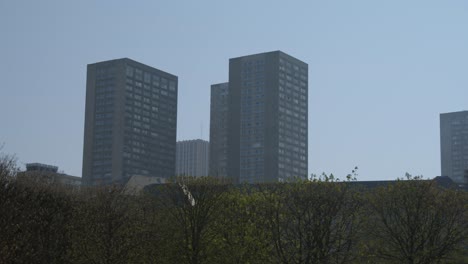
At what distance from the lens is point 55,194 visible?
67.2m

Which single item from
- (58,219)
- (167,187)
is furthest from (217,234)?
(58,219)

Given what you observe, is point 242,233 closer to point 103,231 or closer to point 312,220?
point 312,220

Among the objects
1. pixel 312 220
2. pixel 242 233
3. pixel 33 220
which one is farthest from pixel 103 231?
pixel 312 220

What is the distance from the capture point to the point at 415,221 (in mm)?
64875

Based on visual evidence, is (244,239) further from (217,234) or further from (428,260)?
(428,260)

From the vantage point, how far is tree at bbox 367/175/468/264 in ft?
212

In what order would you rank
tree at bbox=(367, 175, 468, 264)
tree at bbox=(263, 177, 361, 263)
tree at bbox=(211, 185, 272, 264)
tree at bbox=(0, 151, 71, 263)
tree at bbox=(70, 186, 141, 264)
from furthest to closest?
tree at bbox=(367, 175, 468, 264)
tree at bbox=(211, 185, 272, 264)
tree at bbox=(70, 186, 141, 264)
tree at bbox=(263, 177, 361, 263)
tree at bbox=(0, 151, 71, 263)

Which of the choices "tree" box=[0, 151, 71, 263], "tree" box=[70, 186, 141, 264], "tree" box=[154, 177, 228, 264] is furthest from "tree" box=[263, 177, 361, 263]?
"tree" box=[0, 151, 71, 263]

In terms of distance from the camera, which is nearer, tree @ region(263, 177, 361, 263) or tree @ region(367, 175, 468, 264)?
tree @ region(263, 177, 361, 263)

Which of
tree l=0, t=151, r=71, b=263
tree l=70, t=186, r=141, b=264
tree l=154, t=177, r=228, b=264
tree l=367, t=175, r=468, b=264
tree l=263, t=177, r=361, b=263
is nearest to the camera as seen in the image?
tree l=0, t=151, r=71, b=263

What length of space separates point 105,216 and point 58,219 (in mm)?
3809

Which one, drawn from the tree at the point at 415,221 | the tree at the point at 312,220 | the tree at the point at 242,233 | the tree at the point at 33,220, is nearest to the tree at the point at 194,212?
the tree at the point at 242,233

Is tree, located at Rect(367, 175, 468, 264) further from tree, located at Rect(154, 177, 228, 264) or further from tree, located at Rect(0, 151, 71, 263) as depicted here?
tree, located at Rect(0, 151, 71, 263)

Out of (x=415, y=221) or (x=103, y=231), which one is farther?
(x=415, y=221)
